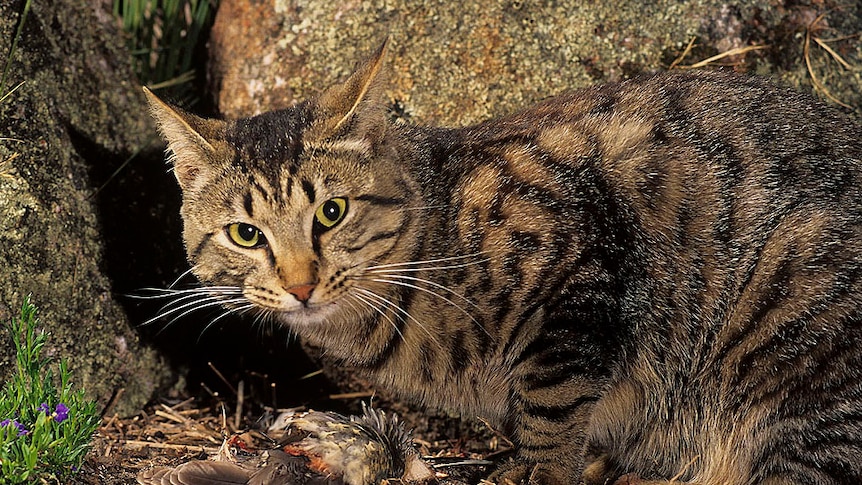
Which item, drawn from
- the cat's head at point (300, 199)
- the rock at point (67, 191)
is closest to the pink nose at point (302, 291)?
the cat's head at point (300, 199)

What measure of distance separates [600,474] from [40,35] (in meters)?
3.01

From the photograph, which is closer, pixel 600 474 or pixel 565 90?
pixel 600 474

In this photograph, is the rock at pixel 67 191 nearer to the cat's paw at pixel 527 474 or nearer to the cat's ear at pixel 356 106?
the cat's ear at pixel 356 106

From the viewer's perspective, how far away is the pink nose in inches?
112

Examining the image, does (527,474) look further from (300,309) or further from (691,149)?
(691,149)

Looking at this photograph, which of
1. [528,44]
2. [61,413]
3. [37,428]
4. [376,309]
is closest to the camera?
[37,428]

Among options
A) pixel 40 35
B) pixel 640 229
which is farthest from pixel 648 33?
pixel 40 35

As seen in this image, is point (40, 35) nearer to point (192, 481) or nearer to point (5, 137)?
point (5, 137)

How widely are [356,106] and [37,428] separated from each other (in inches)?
55.2

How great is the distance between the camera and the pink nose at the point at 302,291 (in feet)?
9.36

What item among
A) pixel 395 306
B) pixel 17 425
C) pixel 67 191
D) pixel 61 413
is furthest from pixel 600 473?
pixel 67 191

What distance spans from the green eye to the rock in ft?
4.26

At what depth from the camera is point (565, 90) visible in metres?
4.03

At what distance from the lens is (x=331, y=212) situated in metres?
2.97
